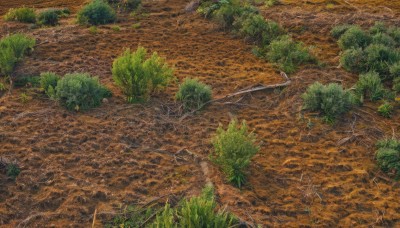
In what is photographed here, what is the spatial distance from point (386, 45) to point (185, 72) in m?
3.34

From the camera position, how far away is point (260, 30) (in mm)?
8484

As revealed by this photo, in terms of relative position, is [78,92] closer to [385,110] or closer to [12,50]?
[12,50]

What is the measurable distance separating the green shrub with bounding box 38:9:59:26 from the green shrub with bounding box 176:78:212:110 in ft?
12.9

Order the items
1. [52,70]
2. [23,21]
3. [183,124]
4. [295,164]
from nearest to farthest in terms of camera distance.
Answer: [295,164] < [183,124] < [52,70] < [23,21]

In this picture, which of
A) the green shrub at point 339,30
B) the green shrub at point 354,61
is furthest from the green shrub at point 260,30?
the green shrub at point 354,61

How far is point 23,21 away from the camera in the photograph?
8.98 m

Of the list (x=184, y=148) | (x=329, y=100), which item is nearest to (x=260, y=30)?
(x=329, y=100)

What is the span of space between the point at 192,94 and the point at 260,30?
2780mm

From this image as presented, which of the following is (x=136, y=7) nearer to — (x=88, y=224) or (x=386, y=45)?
(x=386, y=45)

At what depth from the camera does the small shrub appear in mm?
4844

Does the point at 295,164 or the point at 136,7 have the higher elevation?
the point at 136,7

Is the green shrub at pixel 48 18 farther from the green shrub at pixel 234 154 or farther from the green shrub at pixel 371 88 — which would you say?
the green shrub at pixel 371 88

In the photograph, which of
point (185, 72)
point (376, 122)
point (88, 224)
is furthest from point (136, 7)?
point (88, 224)

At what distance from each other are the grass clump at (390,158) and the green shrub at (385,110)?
3.05 ft
